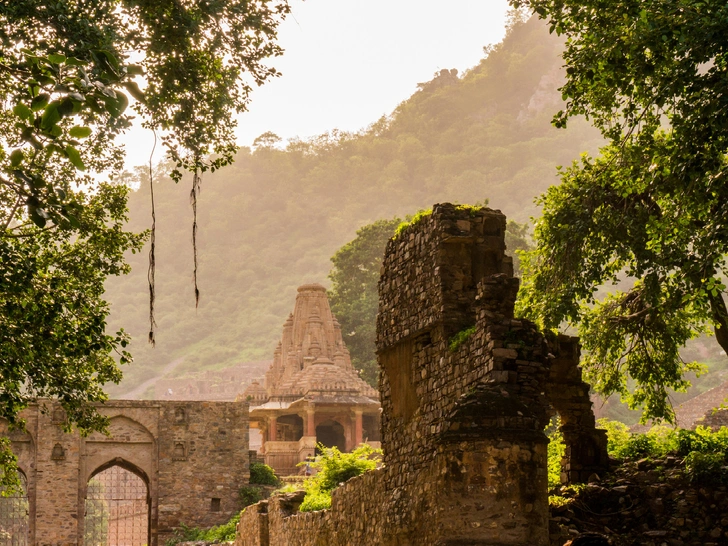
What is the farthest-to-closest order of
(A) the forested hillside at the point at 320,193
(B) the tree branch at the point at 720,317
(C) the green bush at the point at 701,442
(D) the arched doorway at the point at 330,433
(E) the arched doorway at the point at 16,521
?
(A) the forested hillside at the point at 320,193 → (D) the arched doorway at the point at 330,433 → (E) the arched doorway at the point at 16,521 → (B) the tree branch at the point at 720,317 → (C) the green bush at the point at 701,442

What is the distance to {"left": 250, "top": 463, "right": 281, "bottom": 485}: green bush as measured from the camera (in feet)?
109

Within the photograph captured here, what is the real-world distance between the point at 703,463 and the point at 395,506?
3492mm

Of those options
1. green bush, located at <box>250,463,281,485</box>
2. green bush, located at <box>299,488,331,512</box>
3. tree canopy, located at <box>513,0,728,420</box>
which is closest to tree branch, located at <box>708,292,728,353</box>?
tree canopy, located at <box>513,0,728,420</box>

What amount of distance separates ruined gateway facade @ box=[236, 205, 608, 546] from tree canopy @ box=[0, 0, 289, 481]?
282 cm

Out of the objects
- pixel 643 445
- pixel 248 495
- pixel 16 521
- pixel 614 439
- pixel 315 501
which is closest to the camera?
pixel 643 445

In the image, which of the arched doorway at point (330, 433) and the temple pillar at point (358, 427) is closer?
the temple pillar at point (358, 427)

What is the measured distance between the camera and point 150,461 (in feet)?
105

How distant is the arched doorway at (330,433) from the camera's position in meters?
42.3

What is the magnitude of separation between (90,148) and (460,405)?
6.60m

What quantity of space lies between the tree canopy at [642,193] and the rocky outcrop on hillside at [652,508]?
2052mm

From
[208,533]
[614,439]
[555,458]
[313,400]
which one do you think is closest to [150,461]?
[208,533]

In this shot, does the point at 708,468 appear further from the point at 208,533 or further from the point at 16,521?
the point at 16,521

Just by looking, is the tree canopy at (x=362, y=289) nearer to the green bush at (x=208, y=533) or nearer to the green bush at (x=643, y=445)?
the green bush at (x=208, y=533)

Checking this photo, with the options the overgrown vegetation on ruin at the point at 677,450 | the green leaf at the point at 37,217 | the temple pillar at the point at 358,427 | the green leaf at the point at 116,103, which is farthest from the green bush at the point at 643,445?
the temple pillar at the point at 358,427
